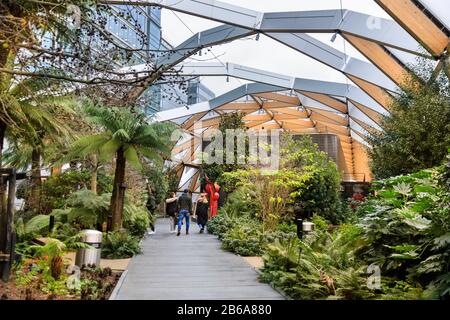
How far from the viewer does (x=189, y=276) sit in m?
6.21

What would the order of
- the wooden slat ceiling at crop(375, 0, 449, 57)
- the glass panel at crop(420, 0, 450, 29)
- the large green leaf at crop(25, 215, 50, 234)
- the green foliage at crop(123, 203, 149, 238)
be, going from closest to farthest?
the large green leaf at crop(25, 215, 50, 234), the glass panel at crop(420, 0, 450, 29), the wooden slat ceiling at crop(375, 0, 449, 57), the green foliage at crop(123, 203, 149, 238)

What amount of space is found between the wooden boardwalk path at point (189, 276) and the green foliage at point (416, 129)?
13.9 ft

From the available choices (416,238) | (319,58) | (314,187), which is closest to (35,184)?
(314,187)

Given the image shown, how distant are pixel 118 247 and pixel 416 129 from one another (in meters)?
6.19

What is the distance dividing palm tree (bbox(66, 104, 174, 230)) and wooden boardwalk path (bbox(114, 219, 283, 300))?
1.28 metres

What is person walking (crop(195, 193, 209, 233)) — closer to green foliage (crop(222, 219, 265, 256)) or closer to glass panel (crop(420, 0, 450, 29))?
green foliage (crop(222, 219, 265, 256))

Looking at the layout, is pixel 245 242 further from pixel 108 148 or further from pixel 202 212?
pixel 202 212

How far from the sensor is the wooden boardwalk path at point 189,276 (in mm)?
5020

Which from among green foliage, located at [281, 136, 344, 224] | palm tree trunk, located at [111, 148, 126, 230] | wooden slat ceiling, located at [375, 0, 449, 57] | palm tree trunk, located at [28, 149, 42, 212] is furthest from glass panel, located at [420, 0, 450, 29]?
palm tree trunk, located at [28, 149, 42, 212]

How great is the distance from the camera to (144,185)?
1484 cm

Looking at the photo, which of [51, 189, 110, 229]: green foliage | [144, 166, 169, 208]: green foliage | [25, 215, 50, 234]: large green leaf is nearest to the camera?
[25, 215, 50, 234]: large green leaf

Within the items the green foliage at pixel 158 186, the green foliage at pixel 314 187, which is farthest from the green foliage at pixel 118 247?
the green foliage at pixel 158 186

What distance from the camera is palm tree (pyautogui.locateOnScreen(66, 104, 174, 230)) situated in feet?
29.6

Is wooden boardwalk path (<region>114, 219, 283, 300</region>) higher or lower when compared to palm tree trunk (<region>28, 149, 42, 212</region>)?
lower
